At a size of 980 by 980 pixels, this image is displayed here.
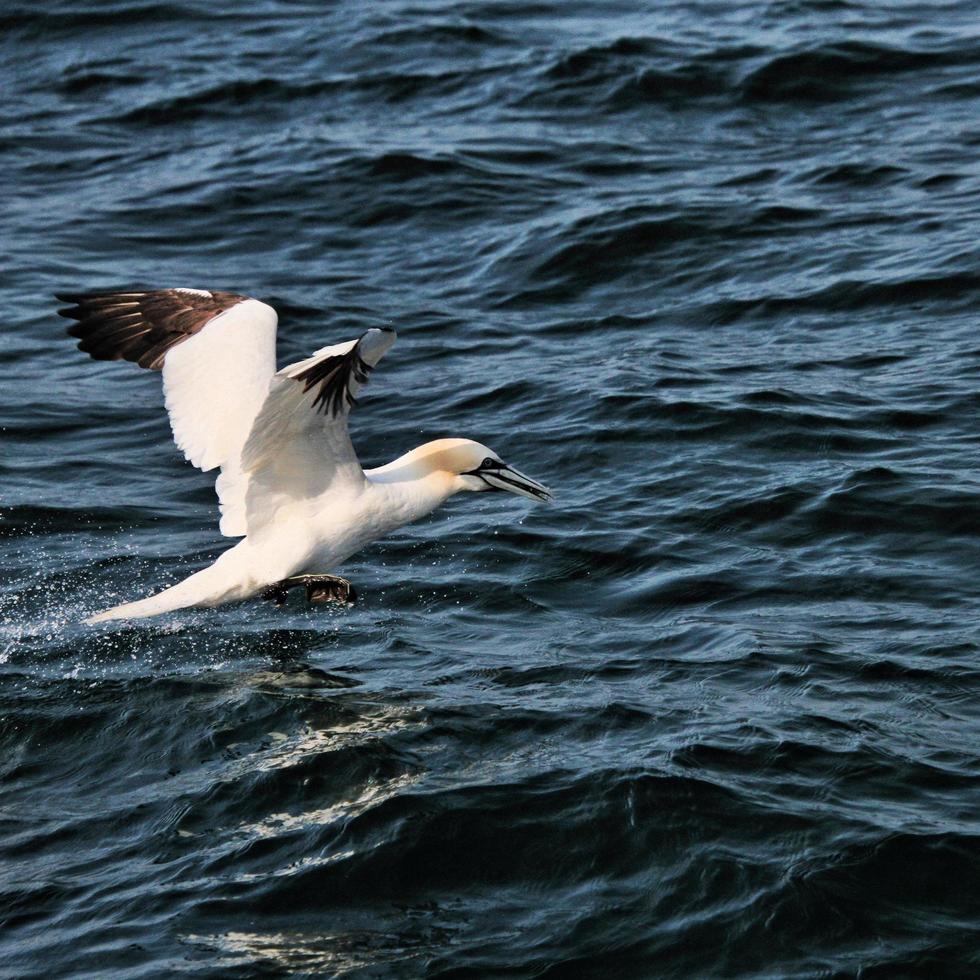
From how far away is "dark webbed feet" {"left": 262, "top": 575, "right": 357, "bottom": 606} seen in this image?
340 inches

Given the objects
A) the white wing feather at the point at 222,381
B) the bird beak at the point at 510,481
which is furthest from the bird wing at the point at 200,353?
the bird beak at the point at 510,481

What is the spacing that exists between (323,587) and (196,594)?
2.11 feet

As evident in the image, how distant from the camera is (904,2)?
Answer: 18359 millimetres

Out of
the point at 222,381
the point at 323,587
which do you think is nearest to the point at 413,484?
the point at 323,587

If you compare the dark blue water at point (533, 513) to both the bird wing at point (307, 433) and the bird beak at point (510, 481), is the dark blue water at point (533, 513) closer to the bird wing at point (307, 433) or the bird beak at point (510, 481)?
the bird beak at point (510, 481)

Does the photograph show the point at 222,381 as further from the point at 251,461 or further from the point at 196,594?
the point at 196,594

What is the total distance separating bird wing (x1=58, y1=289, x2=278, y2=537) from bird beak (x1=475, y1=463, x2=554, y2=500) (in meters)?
1.27

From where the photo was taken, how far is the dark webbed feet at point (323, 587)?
8.65 metres

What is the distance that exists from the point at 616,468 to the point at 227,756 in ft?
12.6

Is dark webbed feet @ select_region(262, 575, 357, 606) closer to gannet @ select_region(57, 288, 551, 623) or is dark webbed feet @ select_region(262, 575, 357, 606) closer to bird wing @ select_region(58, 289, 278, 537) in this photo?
gannet @ select_region(57, 288, 551, 623)

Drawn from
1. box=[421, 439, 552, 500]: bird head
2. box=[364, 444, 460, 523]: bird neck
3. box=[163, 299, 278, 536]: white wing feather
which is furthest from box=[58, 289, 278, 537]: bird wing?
box=[421, 439, 552, 500]: bird head

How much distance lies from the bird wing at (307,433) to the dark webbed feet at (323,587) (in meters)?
0.34

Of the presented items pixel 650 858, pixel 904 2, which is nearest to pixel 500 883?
pixel 650 858

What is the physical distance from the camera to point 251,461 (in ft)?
27.7
